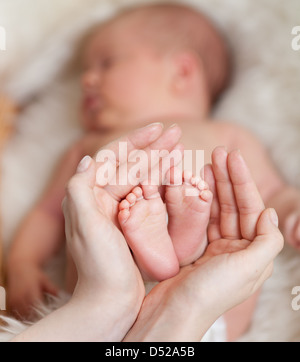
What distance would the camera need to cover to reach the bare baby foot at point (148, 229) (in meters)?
0.59

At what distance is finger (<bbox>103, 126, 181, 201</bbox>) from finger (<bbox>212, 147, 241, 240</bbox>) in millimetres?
61

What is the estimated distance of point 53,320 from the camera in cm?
57

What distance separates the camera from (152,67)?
1010mm

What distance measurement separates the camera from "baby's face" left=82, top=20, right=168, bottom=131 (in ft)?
3.20

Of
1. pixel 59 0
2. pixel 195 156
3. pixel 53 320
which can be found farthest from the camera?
pixel 59 0

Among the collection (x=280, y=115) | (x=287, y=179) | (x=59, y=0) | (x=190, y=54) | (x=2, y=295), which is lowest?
(x=2, y=295)

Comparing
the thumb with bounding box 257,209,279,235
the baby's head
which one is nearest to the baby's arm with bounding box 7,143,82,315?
the baby's head

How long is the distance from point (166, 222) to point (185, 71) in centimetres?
51

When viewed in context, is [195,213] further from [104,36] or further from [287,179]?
[104,36]

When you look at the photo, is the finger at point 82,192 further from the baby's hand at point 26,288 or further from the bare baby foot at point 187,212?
the baby's hand at point 26,288

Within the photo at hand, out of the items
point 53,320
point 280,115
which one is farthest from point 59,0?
point 53,320

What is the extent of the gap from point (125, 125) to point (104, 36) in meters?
0.26

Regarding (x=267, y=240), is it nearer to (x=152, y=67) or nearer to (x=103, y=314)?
(x=103, y=314)

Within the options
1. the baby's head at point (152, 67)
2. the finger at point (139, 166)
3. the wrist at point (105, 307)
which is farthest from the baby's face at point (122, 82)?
the wrist at point (105, 307)
